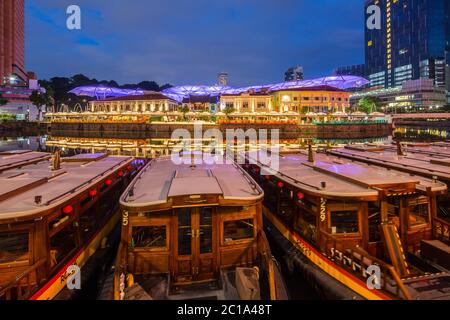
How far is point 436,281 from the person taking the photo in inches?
265

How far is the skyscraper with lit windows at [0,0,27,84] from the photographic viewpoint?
98.3 meters

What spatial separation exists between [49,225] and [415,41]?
18320 centimetres

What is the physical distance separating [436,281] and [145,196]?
7046mm

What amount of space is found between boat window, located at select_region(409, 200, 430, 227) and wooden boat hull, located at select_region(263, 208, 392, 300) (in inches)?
110

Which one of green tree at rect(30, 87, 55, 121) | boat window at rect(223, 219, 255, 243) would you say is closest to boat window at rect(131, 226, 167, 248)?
boat window at rect(223, 219, 255, 243)

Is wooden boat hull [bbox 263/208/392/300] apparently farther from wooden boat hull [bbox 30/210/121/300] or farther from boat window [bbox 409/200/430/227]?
wooden boat hull [bbox 30/210/121/300]

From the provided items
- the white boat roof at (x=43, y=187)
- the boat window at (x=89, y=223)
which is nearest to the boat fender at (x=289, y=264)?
the boat window at (x=89, y=223)

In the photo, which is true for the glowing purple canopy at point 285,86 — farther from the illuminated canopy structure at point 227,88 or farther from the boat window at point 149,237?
the boat window at point 149,237

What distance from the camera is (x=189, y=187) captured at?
6.89 meters

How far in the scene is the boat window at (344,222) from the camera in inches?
285

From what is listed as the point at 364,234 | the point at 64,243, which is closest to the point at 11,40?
the point at 64,243

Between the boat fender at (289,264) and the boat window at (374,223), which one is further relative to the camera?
the boat fender at (289,264)

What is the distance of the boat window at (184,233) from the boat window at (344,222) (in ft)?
11.6

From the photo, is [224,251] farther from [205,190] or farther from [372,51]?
[372,51]
